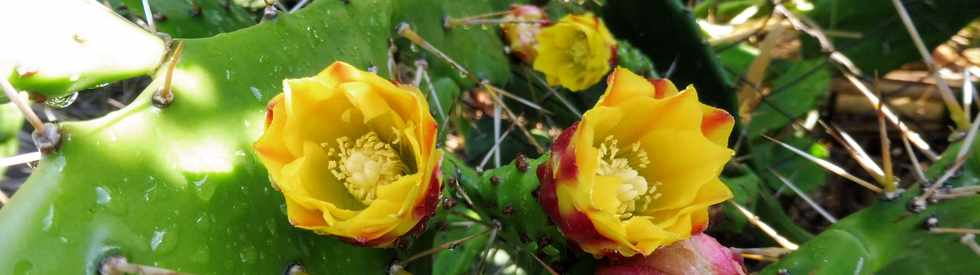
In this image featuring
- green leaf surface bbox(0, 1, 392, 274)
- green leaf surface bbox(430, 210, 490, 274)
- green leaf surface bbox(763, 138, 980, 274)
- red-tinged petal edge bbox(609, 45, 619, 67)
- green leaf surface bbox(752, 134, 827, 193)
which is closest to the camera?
green leaf surface bbox(0, 1, 392, 274)

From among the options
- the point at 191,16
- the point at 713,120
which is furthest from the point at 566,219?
the point at 191,16

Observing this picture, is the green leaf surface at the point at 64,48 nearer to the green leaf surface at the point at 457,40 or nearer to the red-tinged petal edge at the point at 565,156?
the red-tinged petal edge at the point at 565,156

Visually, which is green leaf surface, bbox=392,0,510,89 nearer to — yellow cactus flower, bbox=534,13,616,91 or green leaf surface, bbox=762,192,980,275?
yellow cactus flower, bbox=534,13,616,91

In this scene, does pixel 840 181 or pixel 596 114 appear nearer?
pixel 596 114

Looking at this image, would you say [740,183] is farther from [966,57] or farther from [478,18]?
[966,57]

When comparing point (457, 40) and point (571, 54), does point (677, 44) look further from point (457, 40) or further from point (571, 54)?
point (457, 40)

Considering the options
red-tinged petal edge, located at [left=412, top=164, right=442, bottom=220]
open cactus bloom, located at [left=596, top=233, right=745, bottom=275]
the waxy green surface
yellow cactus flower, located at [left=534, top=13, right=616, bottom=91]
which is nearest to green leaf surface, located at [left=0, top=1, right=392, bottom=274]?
the waxy green surface

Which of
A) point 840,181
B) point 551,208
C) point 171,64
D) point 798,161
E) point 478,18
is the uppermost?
point 171,64

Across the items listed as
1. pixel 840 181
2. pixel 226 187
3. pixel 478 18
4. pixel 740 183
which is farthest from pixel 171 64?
pixel 840 181
